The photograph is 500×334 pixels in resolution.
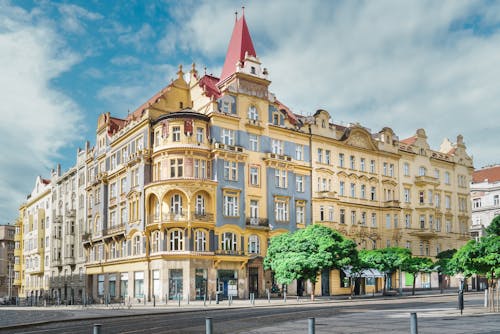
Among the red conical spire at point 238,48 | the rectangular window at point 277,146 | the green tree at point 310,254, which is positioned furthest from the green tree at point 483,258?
the red conical spire at point 238,48

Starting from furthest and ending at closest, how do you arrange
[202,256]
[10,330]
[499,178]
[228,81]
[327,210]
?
[499,178], [327,210], [228,81], [202,256], [10,330]

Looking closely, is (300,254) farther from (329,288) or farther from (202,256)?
(329,288)

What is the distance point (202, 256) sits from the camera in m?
49.2

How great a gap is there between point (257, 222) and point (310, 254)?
354 inches

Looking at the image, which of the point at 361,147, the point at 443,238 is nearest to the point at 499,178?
the point at 443,238

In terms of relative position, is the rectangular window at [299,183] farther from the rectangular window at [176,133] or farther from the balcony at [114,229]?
the balcony at [114,229]

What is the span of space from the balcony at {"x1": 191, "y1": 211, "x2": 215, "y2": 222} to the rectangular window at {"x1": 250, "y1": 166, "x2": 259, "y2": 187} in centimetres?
A: 631

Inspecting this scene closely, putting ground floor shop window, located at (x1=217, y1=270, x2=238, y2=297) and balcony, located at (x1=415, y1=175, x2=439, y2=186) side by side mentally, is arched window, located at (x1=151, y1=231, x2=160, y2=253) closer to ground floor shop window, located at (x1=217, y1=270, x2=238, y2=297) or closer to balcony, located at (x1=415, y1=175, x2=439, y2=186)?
ground floor shop window, located at (x1=217, y1=270, x2=238, y2=297)

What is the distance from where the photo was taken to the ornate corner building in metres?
50.2

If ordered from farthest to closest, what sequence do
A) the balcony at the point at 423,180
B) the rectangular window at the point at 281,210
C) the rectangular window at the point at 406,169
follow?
1. the balcony at the point at 423,180
2. the rectangular window at the point at 406,169
3. the rectangular window at the point at 281,210

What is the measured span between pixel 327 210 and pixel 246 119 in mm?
14193

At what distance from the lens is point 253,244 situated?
177 feet

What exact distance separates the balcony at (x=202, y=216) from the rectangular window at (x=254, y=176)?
6306mm

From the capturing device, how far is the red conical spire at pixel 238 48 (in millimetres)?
59312
